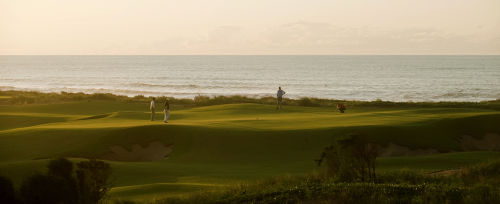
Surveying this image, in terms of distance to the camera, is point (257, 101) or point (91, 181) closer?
point (91, 181)

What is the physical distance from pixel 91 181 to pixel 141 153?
14600 mm

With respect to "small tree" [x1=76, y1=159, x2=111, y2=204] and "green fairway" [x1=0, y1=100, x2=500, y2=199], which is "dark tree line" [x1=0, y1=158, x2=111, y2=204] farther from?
"green fairway" [x1=0, y1=100, x2=500, y2=199]

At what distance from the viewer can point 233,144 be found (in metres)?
28.1

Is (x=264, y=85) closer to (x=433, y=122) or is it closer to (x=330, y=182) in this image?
(x=433, y=122)

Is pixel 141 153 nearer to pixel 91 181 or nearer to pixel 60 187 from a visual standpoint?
pixel 91 181

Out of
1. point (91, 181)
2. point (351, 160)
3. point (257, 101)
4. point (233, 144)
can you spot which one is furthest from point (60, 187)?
point (257, 101)

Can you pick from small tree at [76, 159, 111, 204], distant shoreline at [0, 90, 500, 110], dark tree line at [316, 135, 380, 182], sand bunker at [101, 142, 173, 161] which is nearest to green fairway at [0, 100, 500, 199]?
sand bunker at [101, 142, 173, 161]

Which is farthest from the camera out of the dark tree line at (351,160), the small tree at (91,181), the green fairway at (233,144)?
the green fairway at (233,144)

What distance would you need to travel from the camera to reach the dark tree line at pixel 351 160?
55.5 ft

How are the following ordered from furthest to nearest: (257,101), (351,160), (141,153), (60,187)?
(257,101) → (141,153) → (351,160) → (60,187)

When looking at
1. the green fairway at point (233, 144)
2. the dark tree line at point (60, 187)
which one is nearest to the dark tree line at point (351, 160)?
the green fairway at point (233, 144)

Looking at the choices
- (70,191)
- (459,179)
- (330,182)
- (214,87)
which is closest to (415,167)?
(459,179)

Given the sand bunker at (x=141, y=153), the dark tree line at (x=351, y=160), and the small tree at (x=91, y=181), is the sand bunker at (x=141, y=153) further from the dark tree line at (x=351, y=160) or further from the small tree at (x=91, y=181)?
the small tree at (x=91, y=181)

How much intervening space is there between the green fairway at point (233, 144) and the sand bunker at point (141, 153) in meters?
0.30
